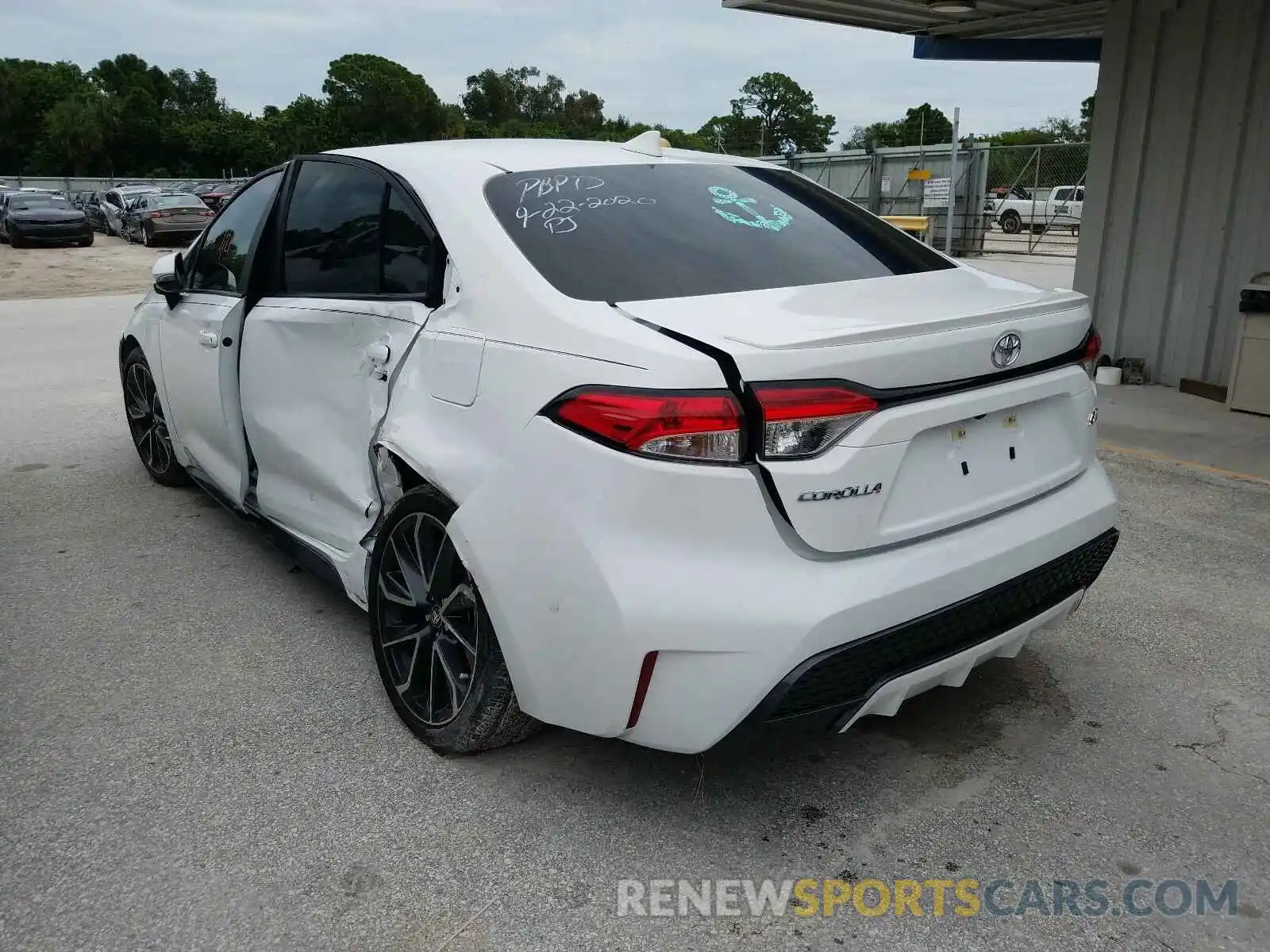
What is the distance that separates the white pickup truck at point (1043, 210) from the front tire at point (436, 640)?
2412 centimetres

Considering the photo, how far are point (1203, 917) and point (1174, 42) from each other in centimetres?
747

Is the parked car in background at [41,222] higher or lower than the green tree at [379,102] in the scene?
lower

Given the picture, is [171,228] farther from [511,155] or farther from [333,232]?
[511,155]

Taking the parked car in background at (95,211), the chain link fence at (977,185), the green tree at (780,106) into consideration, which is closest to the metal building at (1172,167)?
the chain link fence at (977,185)

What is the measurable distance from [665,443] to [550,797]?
1.10 m

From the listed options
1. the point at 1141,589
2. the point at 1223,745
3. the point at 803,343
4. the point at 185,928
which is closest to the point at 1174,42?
the point at 1141,589

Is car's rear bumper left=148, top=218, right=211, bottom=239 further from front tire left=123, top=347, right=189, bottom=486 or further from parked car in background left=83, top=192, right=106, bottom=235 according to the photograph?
front tire left=123, top=347, right=189, bottom=486

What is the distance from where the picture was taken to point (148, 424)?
18.1 ft

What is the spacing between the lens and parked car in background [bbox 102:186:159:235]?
30.2m

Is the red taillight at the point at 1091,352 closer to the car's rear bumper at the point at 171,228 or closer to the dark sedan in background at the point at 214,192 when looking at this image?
the car's rear bumper at the point at 171,228

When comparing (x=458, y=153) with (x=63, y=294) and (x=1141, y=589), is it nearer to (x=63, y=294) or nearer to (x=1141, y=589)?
(x=1141, y=589)

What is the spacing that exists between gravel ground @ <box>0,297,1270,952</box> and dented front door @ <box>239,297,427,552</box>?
523 millimetres

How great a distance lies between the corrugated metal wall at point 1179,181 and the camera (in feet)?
24.5

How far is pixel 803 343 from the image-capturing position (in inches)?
88.2
